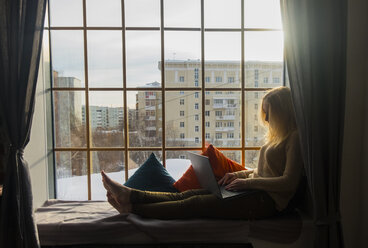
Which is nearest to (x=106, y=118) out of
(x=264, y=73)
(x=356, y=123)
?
(x=264, y=73)

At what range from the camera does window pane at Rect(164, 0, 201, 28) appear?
2547 mm

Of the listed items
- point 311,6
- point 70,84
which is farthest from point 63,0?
point 311,6

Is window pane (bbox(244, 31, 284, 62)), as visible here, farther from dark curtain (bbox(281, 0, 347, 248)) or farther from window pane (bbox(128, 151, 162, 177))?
window pane (bbox(128, 151, 162, 177))

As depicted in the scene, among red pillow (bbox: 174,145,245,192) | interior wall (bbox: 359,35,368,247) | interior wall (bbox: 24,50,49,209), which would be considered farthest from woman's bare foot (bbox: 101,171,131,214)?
interior wall (bbox: 359,35,368,247)

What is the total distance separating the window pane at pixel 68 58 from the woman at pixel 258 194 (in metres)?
1.17

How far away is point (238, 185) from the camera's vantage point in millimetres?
1930

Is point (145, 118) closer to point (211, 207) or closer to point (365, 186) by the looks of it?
point (211, 207)

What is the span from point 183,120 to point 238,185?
923 millimetres

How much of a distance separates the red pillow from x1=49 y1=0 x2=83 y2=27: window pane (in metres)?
1.76

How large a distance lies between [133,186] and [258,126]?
4.36 feet

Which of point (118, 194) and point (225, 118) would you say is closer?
point (118, 194)

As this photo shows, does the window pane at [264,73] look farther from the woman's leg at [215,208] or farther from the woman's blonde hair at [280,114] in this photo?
the woman's leg at [215,208]

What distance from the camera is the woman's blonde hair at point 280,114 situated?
79.1 inches

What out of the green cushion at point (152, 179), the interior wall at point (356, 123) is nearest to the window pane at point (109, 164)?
the green cushion at point (152, 179)
